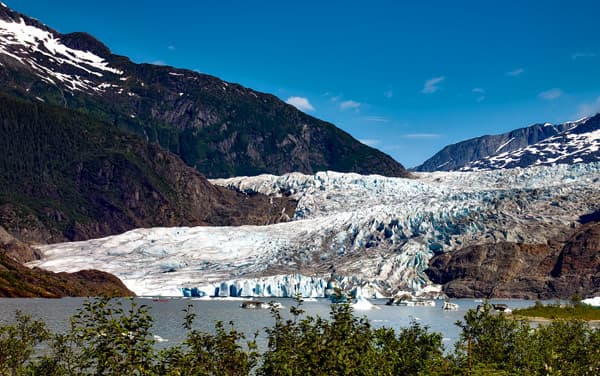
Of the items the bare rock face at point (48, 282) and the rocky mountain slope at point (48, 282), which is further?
the bare rock face at point (48, 282)

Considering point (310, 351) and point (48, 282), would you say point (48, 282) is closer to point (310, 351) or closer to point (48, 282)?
point (48, 282)

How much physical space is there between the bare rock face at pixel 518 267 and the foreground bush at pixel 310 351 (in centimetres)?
14553

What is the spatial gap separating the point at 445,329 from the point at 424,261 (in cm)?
9839

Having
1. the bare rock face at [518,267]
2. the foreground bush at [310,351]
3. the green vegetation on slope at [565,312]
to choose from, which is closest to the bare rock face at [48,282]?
the bare rock face at [518,267]

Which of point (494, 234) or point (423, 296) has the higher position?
point (494, 234)

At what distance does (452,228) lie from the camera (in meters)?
193

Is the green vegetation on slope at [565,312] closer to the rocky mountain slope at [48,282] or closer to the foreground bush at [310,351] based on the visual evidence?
the foreground bush at [310,351]

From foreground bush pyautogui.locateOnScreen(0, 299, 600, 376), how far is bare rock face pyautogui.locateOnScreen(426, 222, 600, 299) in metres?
146

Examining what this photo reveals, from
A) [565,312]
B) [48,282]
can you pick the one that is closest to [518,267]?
[565,312]

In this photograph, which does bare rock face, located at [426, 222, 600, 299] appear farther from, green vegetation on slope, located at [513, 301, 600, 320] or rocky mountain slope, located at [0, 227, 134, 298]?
rocky mountain slope, located at [0, 227, 134, 298]

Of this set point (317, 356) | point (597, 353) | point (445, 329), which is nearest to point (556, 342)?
point (597, 353)

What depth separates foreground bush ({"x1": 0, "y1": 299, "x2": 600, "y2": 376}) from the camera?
21.6 m

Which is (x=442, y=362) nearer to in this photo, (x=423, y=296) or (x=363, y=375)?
(x=363, y=375)

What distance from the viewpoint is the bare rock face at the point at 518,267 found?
7101 inches
